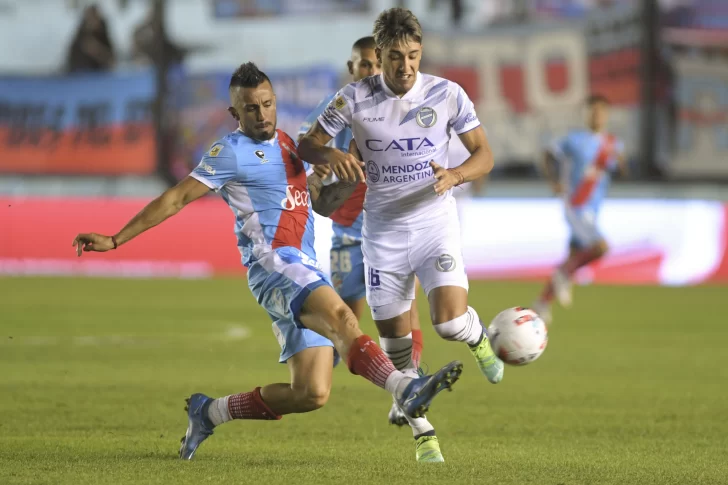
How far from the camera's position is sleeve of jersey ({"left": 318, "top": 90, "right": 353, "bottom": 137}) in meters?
6.54

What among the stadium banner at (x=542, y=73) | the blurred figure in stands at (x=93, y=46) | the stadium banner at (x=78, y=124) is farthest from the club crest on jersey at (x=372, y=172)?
the blurred figure in stands at (x=93, y=46)

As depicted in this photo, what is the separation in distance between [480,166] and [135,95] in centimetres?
1716

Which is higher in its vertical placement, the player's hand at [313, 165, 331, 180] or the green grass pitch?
the player's hand at [313, 165, 331, 180]

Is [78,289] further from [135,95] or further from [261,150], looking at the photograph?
[261,150]

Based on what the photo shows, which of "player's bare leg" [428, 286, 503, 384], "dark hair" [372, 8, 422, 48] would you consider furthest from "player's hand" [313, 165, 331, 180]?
"player's bare leg" [428, 286, 503, 384]

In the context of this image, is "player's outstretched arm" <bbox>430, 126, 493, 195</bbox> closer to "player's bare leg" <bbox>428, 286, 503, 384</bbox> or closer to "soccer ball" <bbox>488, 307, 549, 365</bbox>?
"player's bare leg" <bbox>428, 286, 503, 384</bbox>

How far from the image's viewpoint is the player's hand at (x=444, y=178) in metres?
6.00

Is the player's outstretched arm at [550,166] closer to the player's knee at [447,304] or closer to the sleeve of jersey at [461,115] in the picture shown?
the sleeve of jersey at [461,115]

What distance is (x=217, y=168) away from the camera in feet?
20.1

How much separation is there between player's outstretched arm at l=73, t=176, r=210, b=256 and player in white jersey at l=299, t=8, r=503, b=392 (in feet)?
2.07

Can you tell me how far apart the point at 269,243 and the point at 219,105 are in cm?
1620

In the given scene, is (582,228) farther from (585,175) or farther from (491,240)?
(491,240)

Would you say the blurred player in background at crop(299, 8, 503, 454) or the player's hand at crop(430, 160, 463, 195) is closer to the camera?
the player's hand at crop(430, 160, 463, 195)

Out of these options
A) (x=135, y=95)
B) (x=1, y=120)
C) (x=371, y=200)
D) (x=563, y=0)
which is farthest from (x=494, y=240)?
(x=371, y=200)
